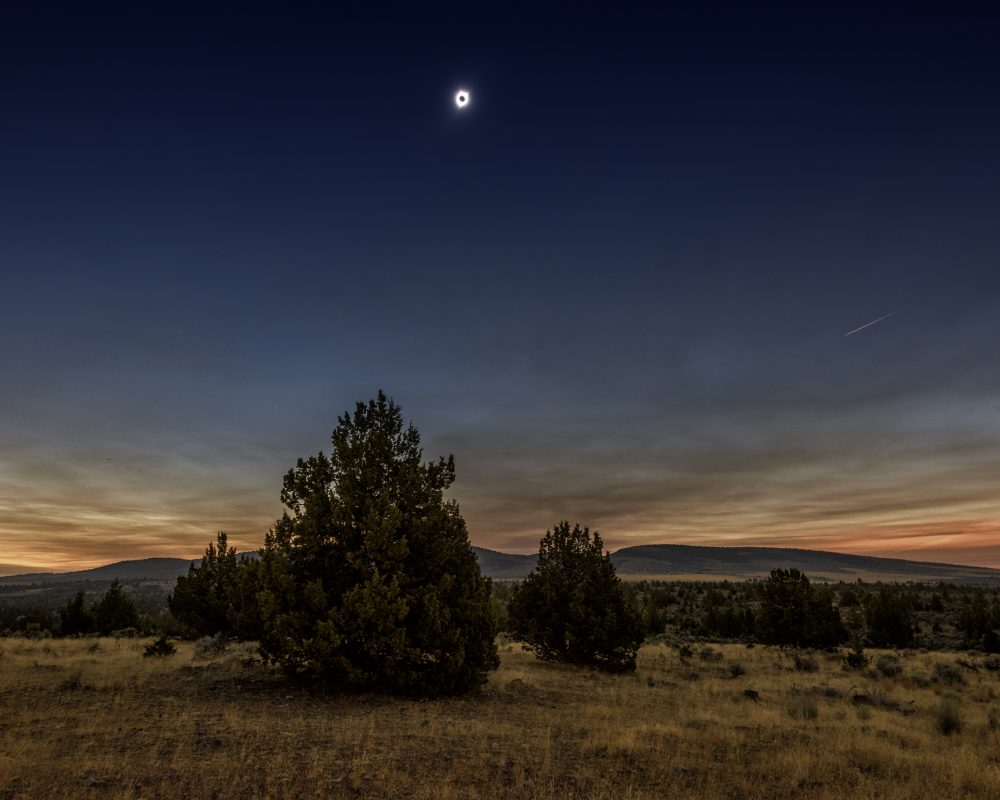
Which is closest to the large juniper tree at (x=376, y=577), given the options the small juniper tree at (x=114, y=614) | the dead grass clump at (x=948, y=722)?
the dead grass clump at (x=948, y=722)

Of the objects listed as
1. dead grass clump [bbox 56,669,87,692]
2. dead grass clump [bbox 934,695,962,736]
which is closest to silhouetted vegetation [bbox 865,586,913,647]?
dead grass clump [bbox 934,695,962,736]

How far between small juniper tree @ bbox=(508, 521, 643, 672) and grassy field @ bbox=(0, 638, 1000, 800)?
2316 mm

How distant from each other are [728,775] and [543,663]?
1526cm

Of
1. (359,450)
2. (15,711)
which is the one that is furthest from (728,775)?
(15,711)

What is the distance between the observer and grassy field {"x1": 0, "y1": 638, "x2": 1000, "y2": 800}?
342 inches

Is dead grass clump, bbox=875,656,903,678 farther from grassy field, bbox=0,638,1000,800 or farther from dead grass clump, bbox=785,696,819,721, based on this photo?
dead grass clump, bbox=785,696,819,721

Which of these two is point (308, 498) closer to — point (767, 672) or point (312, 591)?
point (312, 591)

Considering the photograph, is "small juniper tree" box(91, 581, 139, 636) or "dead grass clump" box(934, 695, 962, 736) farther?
"small juniper tree" box(91, 581, 139, 636)

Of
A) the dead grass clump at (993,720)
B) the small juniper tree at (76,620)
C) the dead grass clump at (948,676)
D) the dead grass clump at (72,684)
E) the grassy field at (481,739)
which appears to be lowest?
the dead grass clump at (948,676)

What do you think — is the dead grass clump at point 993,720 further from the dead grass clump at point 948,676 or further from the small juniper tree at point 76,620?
the small juniper tree at point 76,620

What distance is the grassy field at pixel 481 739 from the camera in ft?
28.5

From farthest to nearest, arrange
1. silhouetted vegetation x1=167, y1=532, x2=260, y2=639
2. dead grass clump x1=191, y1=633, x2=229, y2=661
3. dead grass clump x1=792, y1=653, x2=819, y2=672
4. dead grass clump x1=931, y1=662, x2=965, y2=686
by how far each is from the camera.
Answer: silhouetted vegetation x1=167, y1=532, x2=260, y2=639, dead grass clump x1=792, y1=653, x2=819, y2=672, dead grass clump x1=191, y1=633, x2=229, y2=661, dead grass clump x1=931, y1=662, x2=965, y2=686

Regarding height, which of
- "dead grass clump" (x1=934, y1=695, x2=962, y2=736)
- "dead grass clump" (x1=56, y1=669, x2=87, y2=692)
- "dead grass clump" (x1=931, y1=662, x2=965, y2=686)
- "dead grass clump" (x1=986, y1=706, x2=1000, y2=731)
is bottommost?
"dead grass clump" (x1=931, y1=662, x2=965, y2=686)

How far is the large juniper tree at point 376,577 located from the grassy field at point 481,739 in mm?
934
